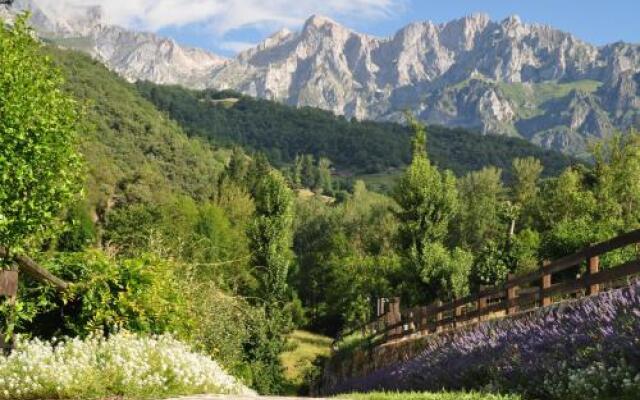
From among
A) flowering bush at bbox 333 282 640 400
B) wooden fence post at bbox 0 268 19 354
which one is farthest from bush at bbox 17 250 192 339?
flowering bush at bbox 333 282 640 400

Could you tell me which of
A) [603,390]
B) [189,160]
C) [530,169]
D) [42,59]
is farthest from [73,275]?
[189,160]

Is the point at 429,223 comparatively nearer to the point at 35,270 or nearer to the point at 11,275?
the point at 35,270

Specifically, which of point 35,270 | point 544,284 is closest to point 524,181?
point 544,284

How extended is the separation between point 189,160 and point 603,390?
136391 mm

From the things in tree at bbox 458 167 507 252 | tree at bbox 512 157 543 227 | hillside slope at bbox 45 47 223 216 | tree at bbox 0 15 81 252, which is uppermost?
hillside slope at bbox 45 47 223 216

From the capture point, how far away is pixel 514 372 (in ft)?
29.9

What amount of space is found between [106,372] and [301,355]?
155 ft

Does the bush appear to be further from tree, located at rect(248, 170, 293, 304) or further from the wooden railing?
tree, located at rect(248, 170, 293, 304)

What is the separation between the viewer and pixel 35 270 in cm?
1071

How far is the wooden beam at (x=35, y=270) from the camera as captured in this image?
34.3 feet

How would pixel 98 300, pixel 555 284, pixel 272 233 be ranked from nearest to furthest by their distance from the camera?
pixel 98 300 < pixel 555 284 < pixel 272 233

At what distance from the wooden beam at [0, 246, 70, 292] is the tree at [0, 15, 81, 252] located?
236mm

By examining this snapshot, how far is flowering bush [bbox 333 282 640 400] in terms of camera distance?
7.46 m

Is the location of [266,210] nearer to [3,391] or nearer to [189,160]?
[3,391]
